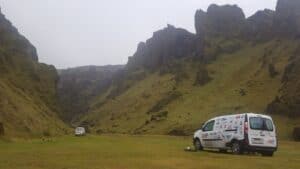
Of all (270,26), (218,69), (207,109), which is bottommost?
(207,109)

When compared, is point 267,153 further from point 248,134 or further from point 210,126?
point 210,126

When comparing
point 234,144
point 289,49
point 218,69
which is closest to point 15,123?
point 234,144

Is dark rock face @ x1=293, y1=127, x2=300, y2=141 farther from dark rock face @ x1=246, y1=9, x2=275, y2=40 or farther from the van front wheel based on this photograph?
dark rock face @ x1=246, y1=9, x2=275, y2=40

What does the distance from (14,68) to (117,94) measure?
82.2 m

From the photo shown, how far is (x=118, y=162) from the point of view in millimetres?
18688

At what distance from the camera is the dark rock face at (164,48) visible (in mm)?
146375

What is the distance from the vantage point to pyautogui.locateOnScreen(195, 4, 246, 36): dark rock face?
436 ft

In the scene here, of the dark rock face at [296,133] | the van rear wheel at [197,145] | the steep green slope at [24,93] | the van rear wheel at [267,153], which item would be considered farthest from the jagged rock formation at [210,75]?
the van rear wheel at [267,153]

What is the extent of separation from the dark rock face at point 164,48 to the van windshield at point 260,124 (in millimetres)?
110895

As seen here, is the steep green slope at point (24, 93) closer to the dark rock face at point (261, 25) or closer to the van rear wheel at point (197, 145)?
the van rear wheel at point (197, 145)

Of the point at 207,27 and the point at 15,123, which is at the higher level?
the point at 207,27

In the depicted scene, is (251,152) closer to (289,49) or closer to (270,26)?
(289,49)

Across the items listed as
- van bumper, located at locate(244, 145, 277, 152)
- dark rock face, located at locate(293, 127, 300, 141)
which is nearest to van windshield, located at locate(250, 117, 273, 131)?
van bumper, located at locate(244, 145, 277, 152)

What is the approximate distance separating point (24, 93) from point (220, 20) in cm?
7875
